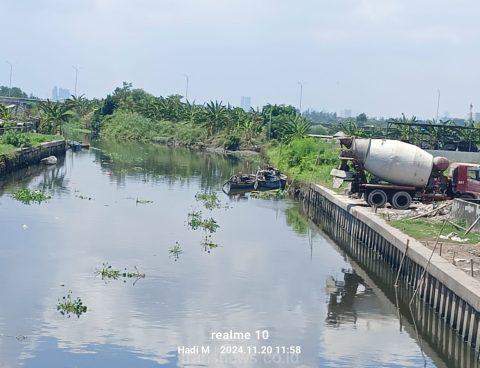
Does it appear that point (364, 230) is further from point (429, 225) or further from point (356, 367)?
point (356, 367)

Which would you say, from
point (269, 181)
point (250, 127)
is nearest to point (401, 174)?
point (269, 181)

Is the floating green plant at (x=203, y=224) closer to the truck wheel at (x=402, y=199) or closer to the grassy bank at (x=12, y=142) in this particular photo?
the truck wheel at (x=402, y=199)

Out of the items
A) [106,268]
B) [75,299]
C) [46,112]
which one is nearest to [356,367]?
[75,299]

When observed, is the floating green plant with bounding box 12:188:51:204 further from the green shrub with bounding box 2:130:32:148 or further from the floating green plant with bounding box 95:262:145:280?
the green shrub with bounding box 2:130:32:148

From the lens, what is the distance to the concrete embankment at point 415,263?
24.8m

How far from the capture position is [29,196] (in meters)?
54.0

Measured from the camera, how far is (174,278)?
32.9 meters

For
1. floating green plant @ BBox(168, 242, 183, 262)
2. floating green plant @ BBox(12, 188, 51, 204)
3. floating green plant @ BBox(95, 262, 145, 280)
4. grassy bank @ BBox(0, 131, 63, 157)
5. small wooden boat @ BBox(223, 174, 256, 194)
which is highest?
grassy bank @ BBox(0, 131, 63, 157)

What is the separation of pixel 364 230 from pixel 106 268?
1486 cm

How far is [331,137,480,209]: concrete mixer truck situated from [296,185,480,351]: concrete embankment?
60.9 inches

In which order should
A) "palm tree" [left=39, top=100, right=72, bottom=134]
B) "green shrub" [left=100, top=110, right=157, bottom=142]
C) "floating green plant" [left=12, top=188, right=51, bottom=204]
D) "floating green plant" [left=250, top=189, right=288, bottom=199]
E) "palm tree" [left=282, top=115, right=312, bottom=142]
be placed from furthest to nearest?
"green shrub" [left=100, top=110, right=157, bottom=142] → "palm tree" [left=39, top=100, right=72, bottom=134] → "palm tree" [left=282, top=115, right=312, bottom=142] → "floating green plant" [left=250, top=189, right=288, bottom=199] → "floating green plant" [left=12, top=188, right=51, bottom=204]

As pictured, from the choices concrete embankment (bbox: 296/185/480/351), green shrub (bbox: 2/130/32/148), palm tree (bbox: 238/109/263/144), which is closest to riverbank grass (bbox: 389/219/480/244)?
concrete embankment (bbox: 296/185/480/351)

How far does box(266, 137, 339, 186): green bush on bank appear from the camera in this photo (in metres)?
66.2

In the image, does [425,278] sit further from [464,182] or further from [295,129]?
[295,129]
